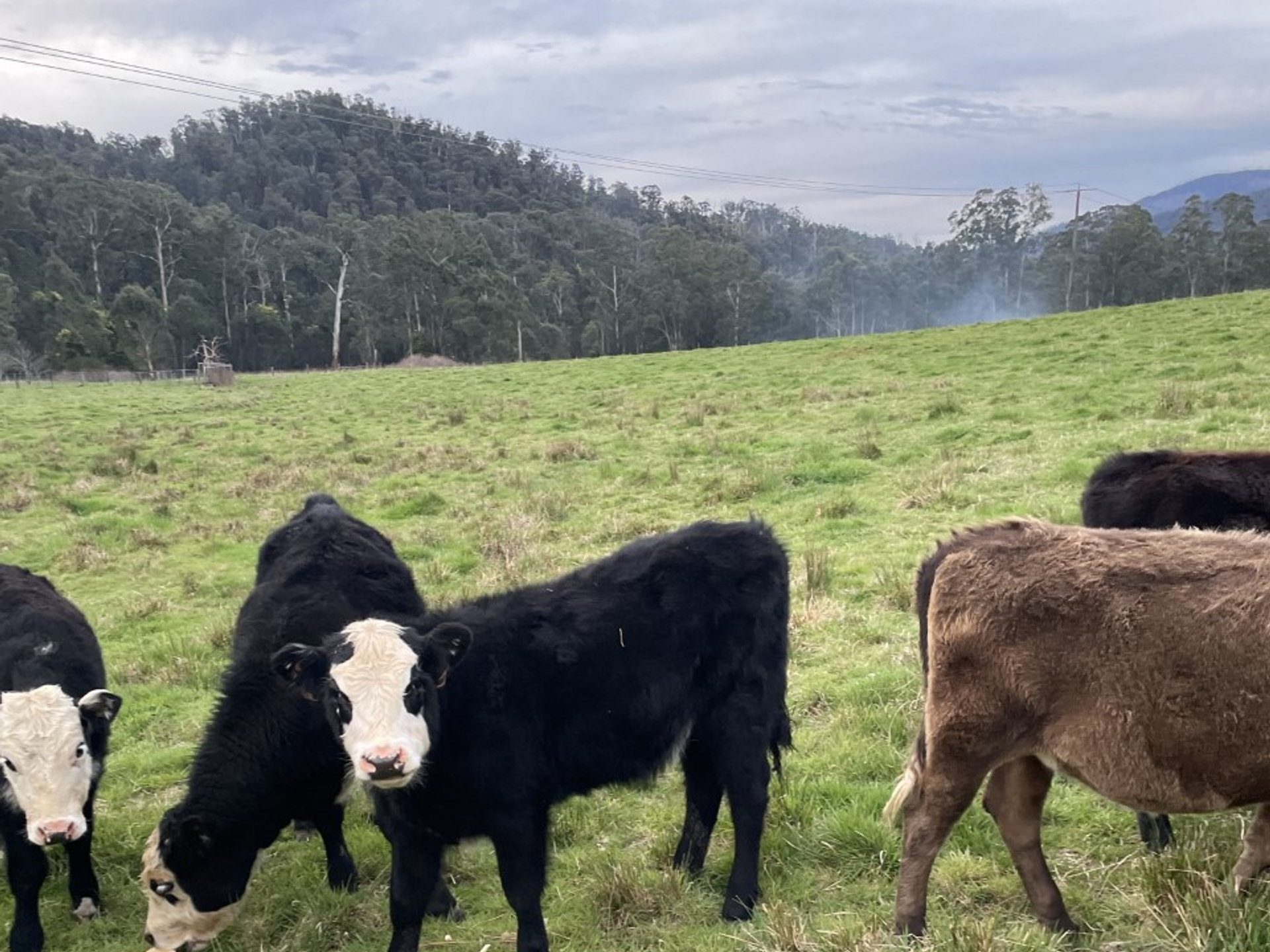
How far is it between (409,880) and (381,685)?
0.94 meters

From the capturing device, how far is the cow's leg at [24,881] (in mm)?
4559

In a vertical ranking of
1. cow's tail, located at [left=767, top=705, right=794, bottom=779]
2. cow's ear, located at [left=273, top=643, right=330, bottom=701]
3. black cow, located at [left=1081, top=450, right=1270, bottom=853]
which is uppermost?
black cow, located at [left=1081, top=450, right=1270, bottom=853]

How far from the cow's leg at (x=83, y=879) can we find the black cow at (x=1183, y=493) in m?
5.55

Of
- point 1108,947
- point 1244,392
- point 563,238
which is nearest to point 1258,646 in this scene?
point 1108,947

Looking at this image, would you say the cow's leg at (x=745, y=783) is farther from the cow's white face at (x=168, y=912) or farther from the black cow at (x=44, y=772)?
the black cow at (x=44, y=772)

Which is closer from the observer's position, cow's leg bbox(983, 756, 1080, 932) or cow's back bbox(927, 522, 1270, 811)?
cow's back bbox(927, 522, 1270, 811)

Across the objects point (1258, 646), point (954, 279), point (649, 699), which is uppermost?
point (954, 279)

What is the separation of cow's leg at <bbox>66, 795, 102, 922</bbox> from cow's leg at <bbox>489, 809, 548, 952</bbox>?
235cm

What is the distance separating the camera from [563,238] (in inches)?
4550

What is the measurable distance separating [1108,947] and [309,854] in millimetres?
4079

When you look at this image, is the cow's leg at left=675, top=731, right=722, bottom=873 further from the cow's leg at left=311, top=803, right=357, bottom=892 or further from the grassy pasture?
the cow's leg at left=311, top=803, right=357, bottom=892

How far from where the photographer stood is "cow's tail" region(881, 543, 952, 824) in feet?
12.6

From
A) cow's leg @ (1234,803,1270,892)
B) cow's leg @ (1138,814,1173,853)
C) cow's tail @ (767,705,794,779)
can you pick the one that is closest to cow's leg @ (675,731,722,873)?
cow's tail @ (767,705,794,779)

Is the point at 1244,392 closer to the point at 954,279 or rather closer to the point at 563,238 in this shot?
the point at 563,238
